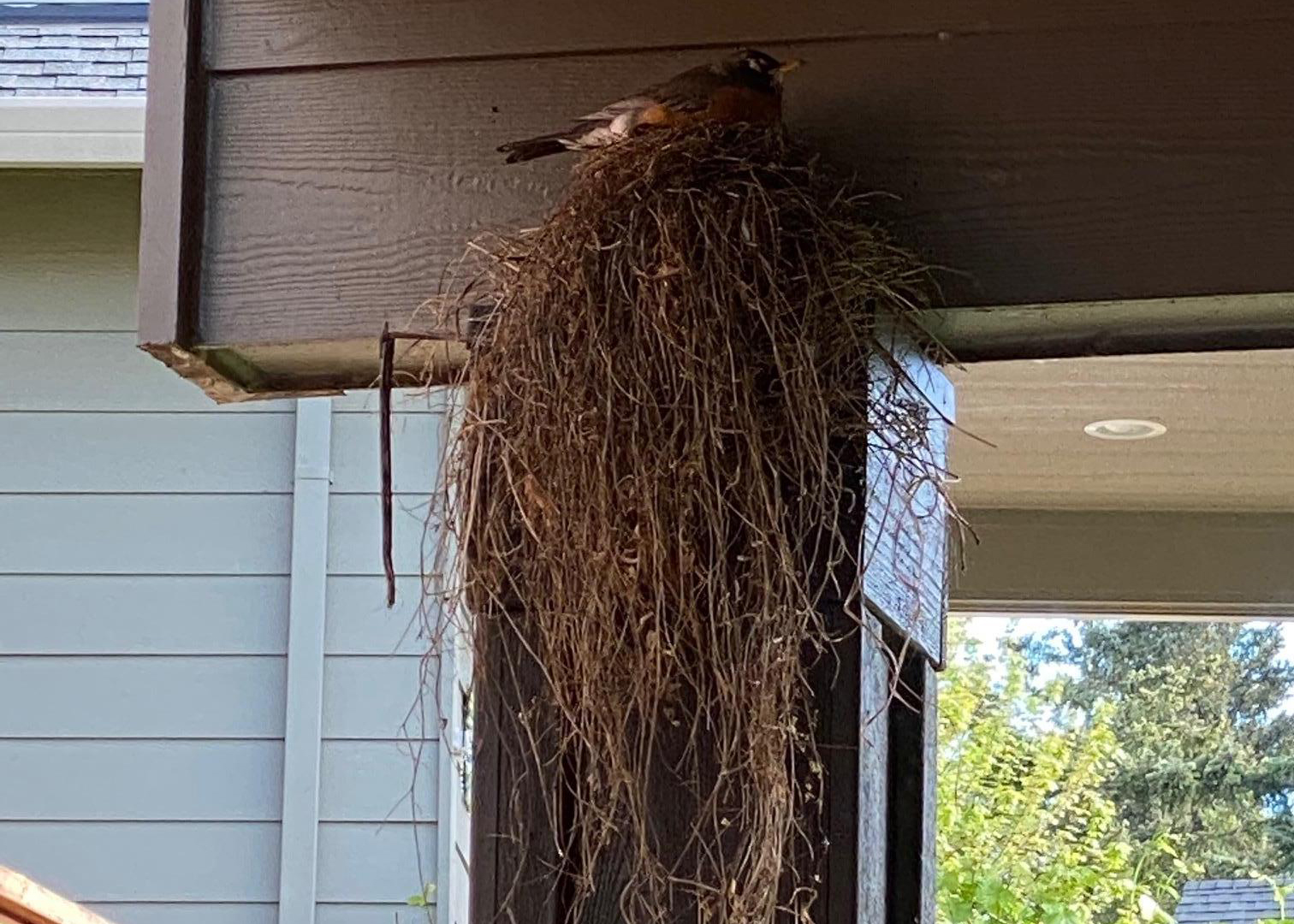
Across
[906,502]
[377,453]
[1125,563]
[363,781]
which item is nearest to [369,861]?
[363,781]

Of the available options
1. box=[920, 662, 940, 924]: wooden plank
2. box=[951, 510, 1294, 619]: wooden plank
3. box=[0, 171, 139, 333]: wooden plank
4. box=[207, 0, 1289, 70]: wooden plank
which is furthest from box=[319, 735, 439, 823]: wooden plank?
box=[207, 0, 1289, 70]: wooden plank

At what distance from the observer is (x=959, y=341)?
1221 mm

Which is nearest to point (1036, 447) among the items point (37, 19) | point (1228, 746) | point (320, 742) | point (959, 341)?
point (959, 341)

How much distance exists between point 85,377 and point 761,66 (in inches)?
80.0

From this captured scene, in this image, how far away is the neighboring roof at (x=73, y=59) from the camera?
2850 millimetres

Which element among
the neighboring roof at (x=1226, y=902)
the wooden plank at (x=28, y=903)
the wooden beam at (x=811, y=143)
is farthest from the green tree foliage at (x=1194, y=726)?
the wooden plank at (x=28, y=903)

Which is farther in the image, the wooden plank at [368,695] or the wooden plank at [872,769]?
the wooden plank at [368,695]

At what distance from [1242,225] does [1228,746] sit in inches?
288

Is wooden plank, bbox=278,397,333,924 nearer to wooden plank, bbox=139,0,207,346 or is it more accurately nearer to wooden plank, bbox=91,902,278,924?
wooden plank, bbox=91,902,278,924

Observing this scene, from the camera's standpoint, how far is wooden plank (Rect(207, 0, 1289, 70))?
1178mm

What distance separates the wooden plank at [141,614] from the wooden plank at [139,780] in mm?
167

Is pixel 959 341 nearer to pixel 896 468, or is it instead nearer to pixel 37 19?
pixel 896 468

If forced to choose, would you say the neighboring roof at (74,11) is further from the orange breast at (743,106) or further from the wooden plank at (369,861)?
the orange breast at (743,106)

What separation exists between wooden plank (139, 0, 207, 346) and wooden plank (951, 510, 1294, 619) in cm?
162
